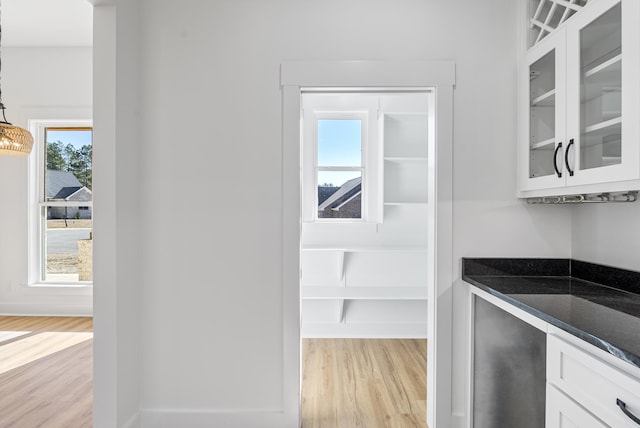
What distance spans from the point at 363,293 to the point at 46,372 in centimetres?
260

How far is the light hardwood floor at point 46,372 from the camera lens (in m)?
2.47

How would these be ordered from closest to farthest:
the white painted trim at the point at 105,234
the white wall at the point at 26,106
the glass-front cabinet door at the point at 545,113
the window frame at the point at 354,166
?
the glass-front cabinet door at the point at 545,113 → the white painted trim at the point at 105,234 → the window frame at the point at 354,166 → the white wall at the point at 26,106

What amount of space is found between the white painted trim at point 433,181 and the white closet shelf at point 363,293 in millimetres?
1337

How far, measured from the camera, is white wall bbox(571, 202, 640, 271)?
184 cm

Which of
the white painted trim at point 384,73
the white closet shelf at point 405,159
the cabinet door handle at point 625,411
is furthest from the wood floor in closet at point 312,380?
the white painted trim at point 384,73

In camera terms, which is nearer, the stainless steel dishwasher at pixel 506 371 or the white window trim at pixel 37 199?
the stainless steel dishwasher at pixel 506 371

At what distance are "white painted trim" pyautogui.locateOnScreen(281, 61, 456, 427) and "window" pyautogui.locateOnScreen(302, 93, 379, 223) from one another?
1.63 m

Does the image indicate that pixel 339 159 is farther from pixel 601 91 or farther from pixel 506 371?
pixel 601 91

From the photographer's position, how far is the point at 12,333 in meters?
3.90

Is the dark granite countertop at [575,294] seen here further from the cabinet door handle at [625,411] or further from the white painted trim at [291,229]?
the white painted trim at [291,229]

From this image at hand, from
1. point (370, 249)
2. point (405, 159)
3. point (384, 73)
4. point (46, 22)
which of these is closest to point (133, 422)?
point (370, 249)

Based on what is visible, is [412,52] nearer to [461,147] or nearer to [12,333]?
[461,147]

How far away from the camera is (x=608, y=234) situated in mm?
1983

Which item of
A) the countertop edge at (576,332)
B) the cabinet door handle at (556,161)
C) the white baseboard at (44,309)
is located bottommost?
the white baseboard at (44,309)
